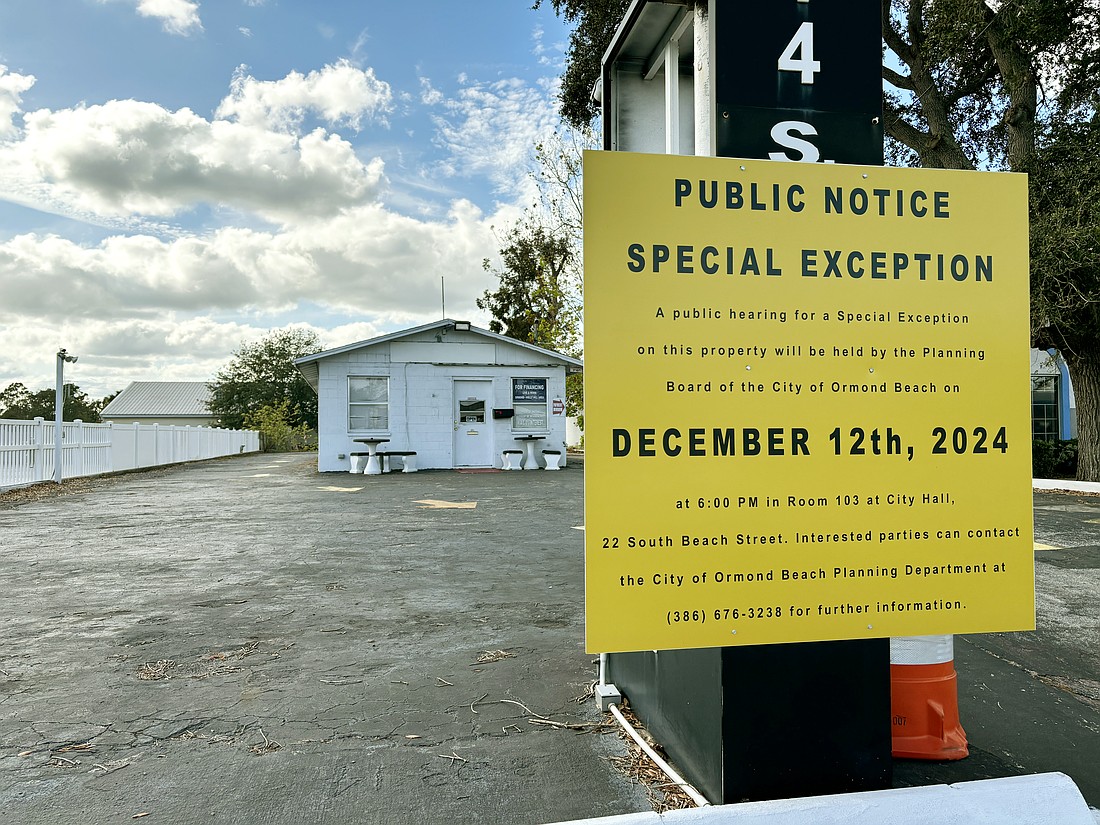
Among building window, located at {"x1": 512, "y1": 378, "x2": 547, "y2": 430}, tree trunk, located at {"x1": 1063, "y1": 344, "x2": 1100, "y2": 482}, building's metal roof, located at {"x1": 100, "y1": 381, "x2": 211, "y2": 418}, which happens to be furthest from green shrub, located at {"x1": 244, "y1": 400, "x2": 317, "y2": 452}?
tree trunk, located at {"x1": 1063, "y1": 344, "x2": 1100, "y2": 482}

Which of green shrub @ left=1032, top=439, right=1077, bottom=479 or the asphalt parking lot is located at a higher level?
green shrub @ left=1032, top=439, right=1077, bottom=479

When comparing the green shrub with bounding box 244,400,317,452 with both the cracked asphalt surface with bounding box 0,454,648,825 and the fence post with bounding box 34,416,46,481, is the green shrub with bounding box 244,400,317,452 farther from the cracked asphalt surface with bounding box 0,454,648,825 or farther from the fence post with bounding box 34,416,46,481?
the cracked asphalt surface with bounding box 0,454,648,825

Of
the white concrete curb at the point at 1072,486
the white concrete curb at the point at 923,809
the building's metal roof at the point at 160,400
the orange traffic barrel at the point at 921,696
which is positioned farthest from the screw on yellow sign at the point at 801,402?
the building's metal roof at the point at 160,400

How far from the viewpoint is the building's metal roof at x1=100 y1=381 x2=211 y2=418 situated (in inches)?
2891

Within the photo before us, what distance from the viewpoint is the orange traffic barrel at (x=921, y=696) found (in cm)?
286

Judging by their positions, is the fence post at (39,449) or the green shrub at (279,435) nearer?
the fence post at (39,449)

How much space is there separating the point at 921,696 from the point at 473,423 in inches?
745

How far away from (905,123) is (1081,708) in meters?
16.4

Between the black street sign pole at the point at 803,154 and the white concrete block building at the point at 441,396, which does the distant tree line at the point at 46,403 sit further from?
the black street sign pole at the point at 803,154

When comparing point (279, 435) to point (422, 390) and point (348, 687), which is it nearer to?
point (422, 390)

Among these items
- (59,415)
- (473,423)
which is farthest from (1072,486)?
(59,415)

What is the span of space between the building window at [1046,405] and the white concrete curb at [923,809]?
2520 cm

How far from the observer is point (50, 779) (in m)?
2.80

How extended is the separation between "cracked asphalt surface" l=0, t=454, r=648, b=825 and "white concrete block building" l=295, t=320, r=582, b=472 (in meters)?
12.0
